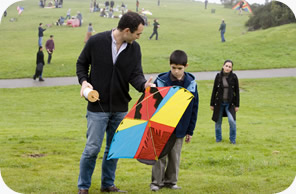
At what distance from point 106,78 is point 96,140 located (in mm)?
828

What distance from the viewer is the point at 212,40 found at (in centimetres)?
4669

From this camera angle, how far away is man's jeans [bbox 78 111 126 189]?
676cm

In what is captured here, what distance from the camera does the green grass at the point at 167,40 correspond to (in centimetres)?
3506

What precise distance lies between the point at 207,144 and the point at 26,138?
464 cm

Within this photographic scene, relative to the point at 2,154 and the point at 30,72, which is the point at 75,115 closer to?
the point at 2,154

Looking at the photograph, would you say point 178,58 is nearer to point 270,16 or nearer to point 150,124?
point 150,124

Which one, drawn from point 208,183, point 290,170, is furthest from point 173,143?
point 290,170

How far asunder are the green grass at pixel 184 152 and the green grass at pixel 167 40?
452 inches

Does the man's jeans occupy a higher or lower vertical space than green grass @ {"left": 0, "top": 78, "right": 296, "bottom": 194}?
higher

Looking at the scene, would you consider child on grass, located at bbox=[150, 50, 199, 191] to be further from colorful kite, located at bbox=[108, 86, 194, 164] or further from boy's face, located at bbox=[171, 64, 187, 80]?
colorful kite, located at bbox=[108, 86, 194, 164]

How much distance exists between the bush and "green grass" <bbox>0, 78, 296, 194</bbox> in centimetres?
2703

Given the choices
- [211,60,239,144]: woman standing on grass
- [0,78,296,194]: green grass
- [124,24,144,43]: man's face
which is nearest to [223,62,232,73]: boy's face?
[211,60,239,144]: woman standing on grass

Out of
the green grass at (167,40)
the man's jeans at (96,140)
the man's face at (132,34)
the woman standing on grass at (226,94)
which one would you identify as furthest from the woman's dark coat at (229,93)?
the green grass at (167,40)

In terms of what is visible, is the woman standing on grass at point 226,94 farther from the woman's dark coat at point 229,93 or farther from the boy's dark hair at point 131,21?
the boy's dark hair at point 131,21
